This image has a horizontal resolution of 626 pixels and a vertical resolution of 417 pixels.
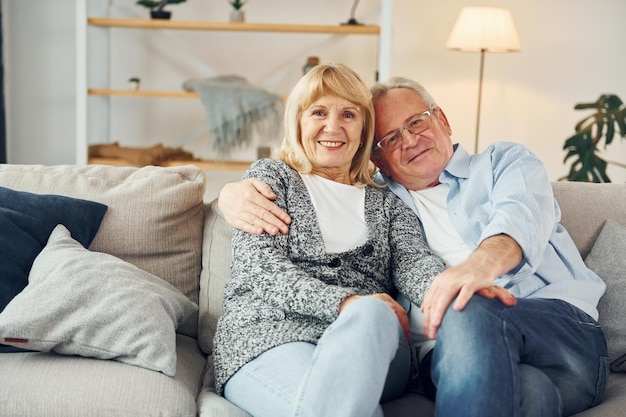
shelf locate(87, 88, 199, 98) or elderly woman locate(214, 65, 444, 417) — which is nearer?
elderly woman locate(214, 65, 444, 417)

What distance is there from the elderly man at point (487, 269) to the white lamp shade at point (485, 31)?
6.30ft

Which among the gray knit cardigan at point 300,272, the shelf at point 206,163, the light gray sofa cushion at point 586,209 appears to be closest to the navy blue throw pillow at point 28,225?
the gray knit cardigan at point 300,272

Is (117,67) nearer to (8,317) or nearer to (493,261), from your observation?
(8,317)

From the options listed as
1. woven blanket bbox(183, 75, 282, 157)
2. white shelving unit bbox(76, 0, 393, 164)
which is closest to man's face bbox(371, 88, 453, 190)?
white shelving unit bbox(76, 0, 393, 164)

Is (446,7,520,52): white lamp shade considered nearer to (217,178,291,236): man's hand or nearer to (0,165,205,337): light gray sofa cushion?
(0,165,205,337): light gray sofa cushion

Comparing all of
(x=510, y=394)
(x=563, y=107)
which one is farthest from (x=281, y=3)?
(x=510, y=394)

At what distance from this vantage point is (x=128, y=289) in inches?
66.0

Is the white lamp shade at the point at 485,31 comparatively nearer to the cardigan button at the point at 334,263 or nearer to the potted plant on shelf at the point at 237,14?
the potted plant on shelf at the point at 237,14

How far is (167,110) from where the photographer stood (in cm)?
439

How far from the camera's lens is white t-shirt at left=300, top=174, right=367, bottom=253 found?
1827 millimetres

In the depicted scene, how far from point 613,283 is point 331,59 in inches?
107

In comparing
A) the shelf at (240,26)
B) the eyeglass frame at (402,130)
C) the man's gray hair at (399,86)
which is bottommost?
the eyeglass frame at (402,130)

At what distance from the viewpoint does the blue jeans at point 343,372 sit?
133 cm

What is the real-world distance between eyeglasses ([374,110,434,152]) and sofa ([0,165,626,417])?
0.41 meters
